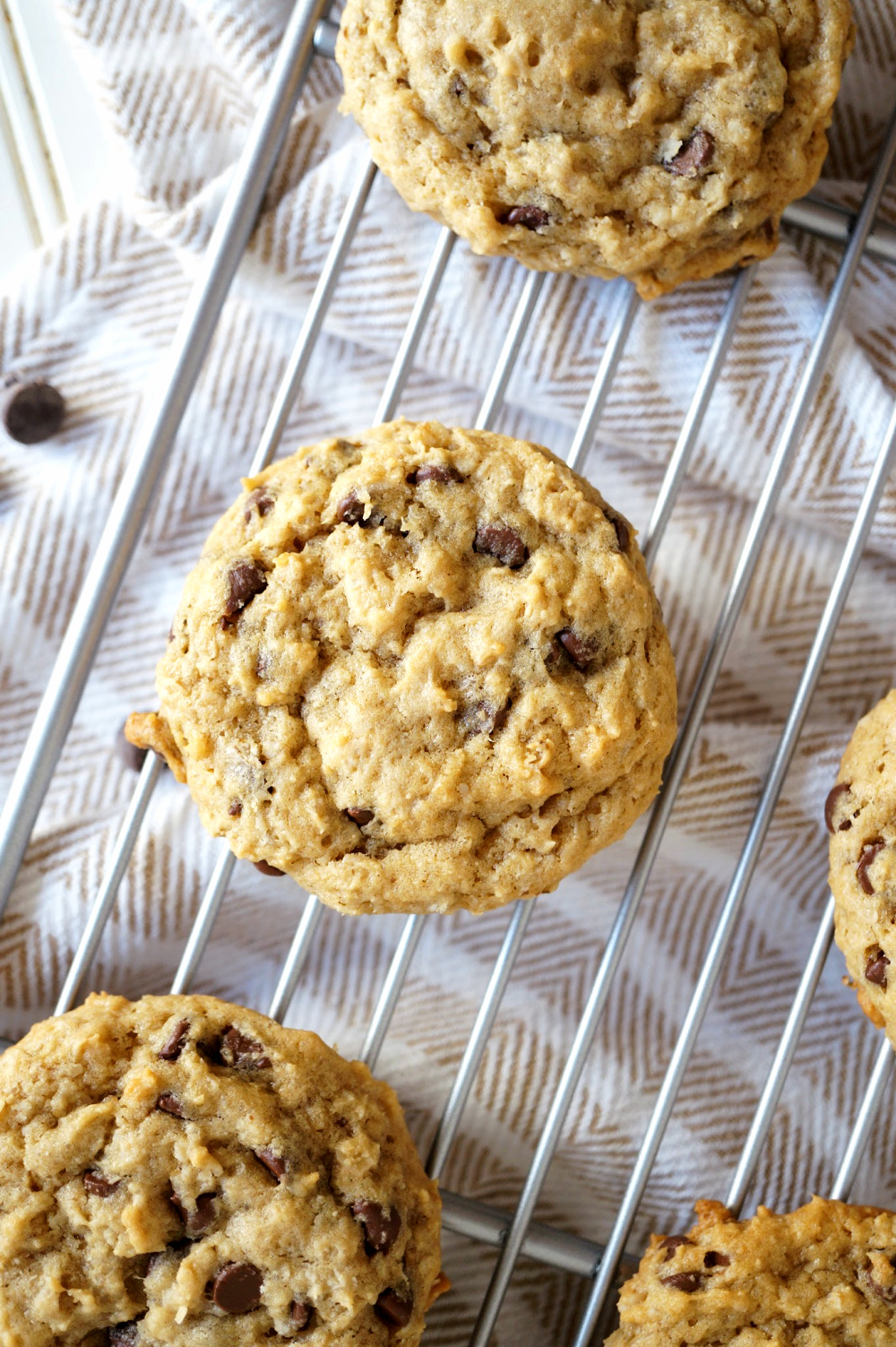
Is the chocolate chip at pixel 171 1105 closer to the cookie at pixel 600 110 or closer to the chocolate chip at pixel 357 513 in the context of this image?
the chocolate chip at pixel 357 513

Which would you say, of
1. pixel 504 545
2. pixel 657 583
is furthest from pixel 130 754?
pixel 657 583

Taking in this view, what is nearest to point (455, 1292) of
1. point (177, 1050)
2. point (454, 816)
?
point (177, 1050)

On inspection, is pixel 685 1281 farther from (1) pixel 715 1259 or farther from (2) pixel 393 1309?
(2) pixel 393 1309

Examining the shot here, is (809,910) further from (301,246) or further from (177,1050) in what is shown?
(301,246)

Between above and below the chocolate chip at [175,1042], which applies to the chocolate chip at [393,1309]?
below

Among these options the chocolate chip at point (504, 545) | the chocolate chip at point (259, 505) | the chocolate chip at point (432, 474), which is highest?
the chocolate chip at point (432, 474)

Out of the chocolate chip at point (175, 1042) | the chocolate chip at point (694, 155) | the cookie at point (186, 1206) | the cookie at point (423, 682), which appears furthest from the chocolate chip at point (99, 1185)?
Answer: the chocolate chip at point (694, 155)
